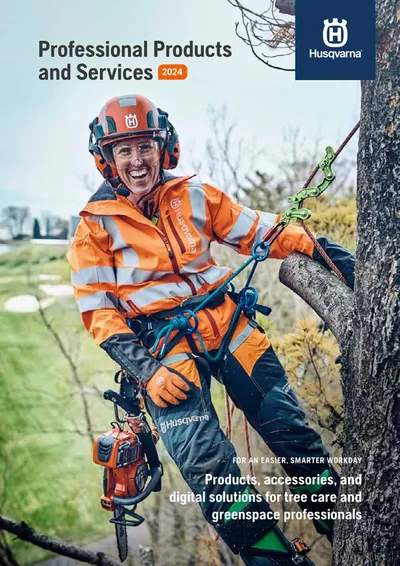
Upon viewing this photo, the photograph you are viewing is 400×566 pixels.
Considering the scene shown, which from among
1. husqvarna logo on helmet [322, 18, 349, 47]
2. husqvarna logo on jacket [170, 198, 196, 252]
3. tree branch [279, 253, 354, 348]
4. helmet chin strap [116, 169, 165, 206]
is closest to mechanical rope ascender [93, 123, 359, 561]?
tree branch [279, 253, 354, 348]

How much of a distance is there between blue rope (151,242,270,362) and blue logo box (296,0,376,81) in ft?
2.45

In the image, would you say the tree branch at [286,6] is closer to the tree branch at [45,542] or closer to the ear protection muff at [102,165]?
the ear protection muff at [102,165]

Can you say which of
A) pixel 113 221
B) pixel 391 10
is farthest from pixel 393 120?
pixel 113 221

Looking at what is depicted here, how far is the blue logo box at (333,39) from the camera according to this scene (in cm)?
246

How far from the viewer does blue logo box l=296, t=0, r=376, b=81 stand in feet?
8.07

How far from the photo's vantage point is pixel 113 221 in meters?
2.57

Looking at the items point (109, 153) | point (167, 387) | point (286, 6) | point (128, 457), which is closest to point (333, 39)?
point (286, 6)

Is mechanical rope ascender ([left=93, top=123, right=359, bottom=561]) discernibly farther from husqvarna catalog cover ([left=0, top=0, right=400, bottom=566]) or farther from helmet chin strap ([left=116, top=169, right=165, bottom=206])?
helmet chin strap ([left=116, top=169, right=165, bottom=206])

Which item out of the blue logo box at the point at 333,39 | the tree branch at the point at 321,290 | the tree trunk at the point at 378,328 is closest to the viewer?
the tree trunk at the point at 378,328

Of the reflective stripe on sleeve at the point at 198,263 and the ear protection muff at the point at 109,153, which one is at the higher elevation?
the ear protection muff at the point at 109,153

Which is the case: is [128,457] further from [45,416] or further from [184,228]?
[184,228]

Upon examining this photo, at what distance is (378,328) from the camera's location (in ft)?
7.09

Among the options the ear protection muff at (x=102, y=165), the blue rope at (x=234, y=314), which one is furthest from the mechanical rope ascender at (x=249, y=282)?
the ear protection muff at (x=102, y=165)

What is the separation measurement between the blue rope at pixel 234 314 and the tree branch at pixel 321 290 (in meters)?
0.12
